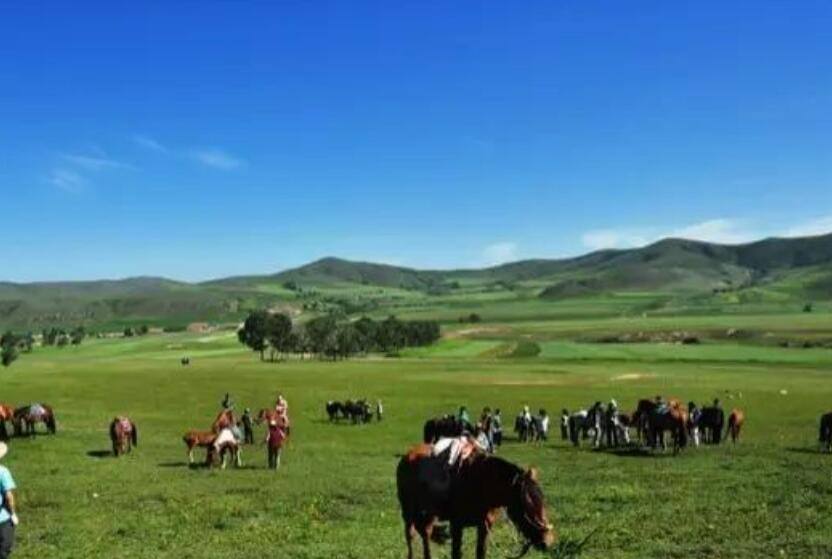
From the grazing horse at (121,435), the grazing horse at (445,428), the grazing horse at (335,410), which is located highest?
the grazing horse at (445,428)

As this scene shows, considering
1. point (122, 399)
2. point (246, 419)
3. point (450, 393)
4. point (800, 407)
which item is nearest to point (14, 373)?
point (122, 399)

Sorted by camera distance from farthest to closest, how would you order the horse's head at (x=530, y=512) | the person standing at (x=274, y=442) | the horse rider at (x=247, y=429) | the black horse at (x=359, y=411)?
the black horse at (x=359, y=411), the horse rider at (x=247, y=429), the person standing at (x=274, y=442), the horse's head at (x=530, y=512)

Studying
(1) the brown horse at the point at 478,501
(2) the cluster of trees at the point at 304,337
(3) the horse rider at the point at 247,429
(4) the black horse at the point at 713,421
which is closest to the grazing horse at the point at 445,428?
(3) the horse rider at the point at 247,429

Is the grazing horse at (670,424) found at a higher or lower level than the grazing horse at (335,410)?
higher

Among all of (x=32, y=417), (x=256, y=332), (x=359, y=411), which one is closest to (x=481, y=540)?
(x=32, y=417)

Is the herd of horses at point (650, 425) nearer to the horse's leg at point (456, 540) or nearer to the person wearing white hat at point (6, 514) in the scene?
the horse's leg at point (456, 540)

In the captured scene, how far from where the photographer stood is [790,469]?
3098 cm

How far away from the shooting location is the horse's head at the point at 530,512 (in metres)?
14.5

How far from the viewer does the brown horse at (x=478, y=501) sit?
14625mm

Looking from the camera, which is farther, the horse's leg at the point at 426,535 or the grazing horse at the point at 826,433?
the grazing horse at the point at 826,433

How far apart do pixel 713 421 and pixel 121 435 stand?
28638mm

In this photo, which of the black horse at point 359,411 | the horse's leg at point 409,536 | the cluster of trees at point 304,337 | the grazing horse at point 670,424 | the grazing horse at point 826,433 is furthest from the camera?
the cluster of trees at point 304,337

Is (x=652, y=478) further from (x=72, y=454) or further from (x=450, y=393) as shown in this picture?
(x=450, y=393)

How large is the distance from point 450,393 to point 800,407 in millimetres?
29018
